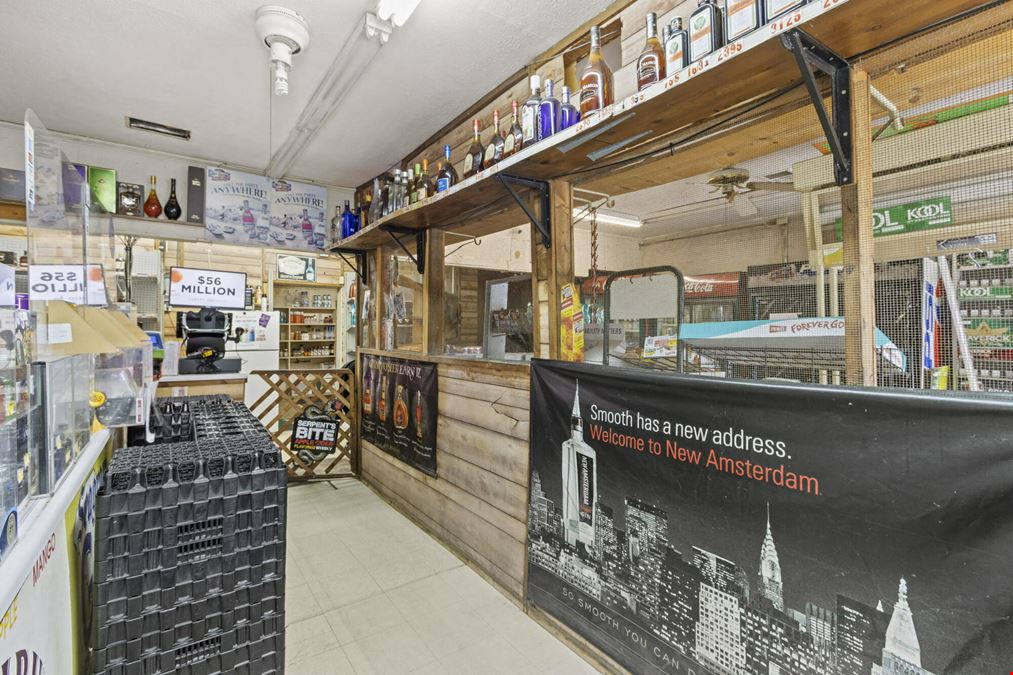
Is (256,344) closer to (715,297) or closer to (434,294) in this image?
(434,294)

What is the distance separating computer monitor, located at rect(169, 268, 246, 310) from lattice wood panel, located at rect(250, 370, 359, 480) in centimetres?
75

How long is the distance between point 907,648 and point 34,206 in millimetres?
2901

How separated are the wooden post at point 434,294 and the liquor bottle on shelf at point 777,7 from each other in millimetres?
2587

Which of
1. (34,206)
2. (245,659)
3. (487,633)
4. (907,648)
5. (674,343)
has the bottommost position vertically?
(487,633)

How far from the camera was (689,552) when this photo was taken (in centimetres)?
171

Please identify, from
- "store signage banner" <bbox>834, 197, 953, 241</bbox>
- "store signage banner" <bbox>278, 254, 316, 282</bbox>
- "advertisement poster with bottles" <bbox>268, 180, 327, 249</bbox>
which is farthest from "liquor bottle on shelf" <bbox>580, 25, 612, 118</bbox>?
"store signage banner" <bbox>278, 254, 316, 282</bbox>

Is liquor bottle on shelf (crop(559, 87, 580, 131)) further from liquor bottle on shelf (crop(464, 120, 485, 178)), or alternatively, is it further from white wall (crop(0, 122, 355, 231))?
white wall (crop(0, 122, 355, 231))

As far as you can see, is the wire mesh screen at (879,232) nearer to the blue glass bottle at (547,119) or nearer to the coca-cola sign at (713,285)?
the coca-cola sign at (713,285)

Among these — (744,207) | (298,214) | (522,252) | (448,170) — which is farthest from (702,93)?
(298,214)

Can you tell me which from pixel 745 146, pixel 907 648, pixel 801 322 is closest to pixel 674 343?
pixel 801 322

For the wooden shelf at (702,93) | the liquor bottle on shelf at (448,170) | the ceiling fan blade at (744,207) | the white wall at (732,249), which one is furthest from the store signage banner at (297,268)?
the ceiling fan blade at (744,207)

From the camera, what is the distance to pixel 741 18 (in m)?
1.35

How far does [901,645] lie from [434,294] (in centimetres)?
302

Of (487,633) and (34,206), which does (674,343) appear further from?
(34,206)
